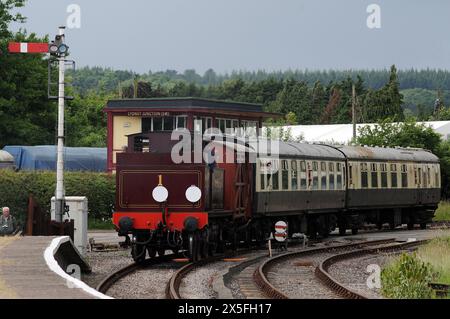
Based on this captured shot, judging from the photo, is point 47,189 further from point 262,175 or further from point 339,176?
point 262,175

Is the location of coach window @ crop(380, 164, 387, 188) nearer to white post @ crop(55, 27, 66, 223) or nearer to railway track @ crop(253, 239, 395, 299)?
railway track @ crop(253, 239, 395, 299)

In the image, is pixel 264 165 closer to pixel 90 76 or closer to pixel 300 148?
pixel 300 148

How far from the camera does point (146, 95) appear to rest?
301ft

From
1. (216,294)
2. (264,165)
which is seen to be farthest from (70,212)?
(216,294)

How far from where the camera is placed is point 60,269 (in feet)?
Answer: 55.1

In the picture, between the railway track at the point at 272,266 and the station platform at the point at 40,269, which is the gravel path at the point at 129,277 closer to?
the railway track at the point at 272,266

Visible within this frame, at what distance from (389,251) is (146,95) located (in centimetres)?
6452

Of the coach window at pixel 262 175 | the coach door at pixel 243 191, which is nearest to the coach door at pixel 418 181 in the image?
the coach window at pixel 262 175

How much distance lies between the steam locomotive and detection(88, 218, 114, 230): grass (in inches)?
374

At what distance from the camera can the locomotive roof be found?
124ft

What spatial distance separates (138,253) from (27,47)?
6.06 metres

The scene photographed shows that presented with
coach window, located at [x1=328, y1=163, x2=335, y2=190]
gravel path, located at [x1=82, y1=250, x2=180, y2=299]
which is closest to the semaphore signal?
gravel path, located at [x1=82, y1=250, x2=180, y2=299]
